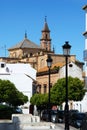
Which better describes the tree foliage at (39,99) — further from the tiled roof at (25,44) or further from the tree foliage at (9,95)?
the tiled roof at (25,44)

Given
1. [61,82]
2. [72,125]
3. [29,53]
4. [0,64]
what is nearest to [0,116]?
[72,125]

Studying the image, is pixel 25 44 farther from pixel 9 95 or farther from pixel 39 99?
pixel 9 95

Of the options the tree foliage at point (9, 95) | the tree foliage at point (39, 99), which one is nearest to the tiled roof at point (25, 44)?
the tree foliage at point (39, 99)

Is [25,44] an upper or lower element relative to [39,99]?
upper

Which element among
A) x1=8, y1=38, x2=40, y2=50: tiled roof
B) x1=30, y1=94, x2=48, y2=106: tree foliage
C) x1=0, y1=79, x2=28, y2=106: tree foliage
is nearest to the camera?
x1=0, y1=79, x2=28, y2=106: tree foliage

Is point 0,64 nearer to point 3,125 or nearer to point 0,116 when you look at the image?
point 0,116

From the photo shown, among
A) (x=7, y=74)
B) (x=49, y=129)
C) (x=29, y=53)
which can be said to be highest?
(x=29, y=53)

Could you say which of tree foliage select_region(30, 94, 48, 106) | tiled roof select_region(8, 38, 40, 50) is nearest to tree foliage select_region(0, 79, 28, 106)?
tree foliage select_region(30, 94, 48, 106)

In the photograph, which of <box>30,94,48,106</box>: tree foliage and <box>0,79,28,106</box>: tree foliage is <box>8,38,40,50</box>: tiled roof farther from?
<box>0,79,28,106</box>: tree foliage

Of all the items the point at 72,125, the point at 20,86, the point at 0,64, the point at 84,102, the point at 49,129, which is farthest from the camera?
the point at 0,64

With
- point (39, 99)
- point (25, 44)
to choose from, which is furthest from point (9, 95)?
point (25, 44)

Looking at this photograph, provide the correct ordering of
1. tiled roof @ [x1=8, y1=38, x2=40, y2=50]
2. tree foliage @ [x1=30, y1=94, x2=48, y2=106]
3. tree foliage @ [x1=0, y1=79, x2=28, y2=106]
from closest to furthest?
tree foliage @ [x1=0, y1=79, x2=28, y2=106]
tree foliage @ [x1=30, y1=94, x2=48, y2=106]
tiled roof @ [x1=8, y1=38, x2=40, y2=50]

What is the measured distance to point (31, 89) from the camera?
9269 cm

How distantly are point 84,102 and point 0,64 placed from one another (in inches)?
1017
